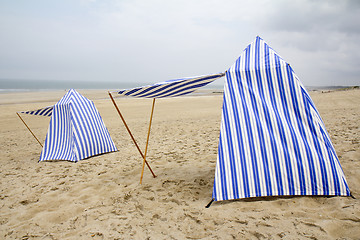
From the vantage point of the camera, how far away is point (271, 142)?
310 centimetres

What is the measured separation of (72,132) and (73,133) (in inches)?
2.0

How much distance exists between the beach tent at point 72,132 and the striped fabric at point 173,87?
8.86ft

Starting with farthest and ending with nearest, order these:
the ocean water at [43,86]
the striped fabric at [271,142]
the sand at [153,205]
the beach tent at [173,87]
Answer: the ocean water at [43,86] → the beach tent at [173,87] → the striped fabric at [271,142] → the sand at [153,205]

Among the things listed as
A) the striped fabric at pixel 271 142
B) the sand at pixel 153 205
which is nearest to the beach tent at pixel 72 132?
the sand at pixel 153 205

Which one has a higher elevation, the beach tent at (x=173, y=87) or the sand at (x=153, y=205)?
the beach tent at (x=173, y=87)

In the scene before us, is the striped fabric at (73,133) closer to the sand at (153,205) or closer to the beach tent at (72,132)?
the beach tent at (72,132)

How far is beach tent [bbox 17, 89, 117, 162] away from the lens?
5.83 meters

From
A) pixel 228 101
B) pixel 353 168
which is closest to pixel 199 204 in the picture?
pixel 228 101

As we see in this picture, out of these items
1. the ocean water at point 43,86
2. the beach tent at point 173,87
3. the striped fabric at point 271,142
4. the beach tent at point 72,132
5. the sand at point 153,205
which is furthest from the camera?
the ocean water at point 43,86

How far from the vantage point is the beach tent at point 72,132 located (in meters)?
5.83

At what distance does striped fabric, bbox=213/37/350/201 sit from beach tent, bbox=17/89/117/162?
404 centimetres

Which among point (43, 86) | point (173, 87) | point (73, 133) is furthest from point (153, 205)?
point (43, 86)

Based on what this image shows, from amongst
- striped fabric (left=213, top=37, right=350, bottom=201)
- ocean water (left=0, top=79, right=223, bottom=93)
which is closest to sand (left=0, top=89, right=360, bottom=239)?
striped fabric (left=213, top=37, right=350, bottom=201)

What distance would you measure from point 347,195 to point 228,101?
77.5 inches
